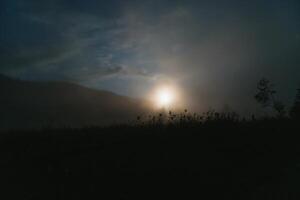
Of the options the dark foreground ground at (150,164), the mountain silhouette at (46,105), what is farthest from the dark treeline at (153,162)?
the mountain silhouette at (46,105)

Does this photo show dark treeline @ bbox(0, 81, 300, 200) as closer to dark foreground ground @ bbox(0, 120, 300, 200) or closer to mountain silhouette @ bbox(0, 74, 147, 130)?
dark foreground ground @ bbox(0, 120, 300, 200)

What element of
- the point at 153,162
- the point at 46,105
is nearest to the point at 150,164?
the point at 153,162

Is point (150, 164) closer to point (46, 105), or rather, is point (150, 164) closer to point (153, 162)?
point (153, 162)

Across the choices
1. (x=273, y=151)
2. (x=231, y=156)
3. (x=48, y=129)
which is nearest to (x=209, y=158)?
(x=231, y=156)

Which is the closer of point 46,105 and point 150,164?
point 150,164

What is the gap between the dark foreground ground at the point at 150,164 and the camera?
7008mm

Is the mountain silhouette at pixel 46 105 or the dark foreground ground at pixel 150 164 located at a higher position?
the mountain silhouette at pixel 46 105

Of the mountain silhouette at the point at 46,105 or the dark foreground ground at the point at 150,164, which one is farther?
the mountain silhouette at the point at 46,105

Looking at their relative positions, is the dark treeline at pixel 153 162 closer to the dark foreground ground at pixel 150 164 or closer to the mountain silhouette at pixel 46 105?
the dark foreground ground at pixel 150 164

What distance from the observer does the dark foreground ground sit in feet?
23.0

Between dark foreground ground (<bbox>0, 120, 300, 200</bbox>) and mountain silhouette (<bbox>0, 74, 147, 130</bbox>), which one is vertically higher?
mountain silhouette (<bbox>0, 74, 147, 130</bbox>)

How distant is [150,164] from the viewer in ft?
25.2

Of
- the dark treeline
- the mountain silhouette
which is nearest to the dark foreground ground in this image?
the dark treeline

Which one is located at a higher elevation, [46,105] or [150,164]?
[46,105]
